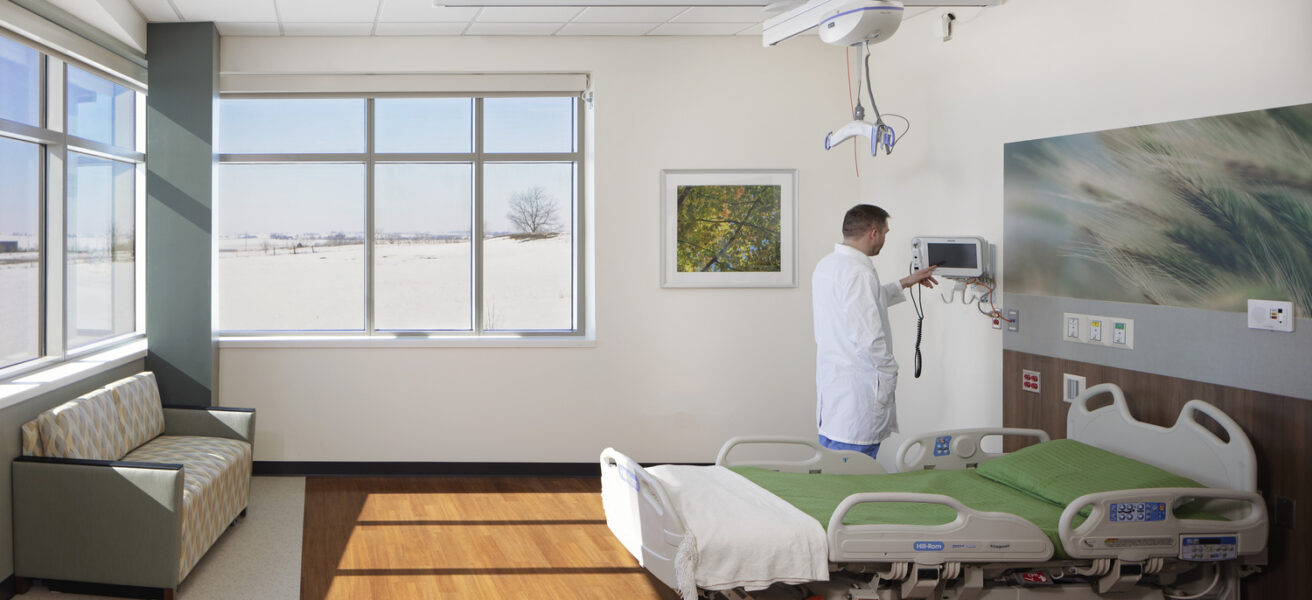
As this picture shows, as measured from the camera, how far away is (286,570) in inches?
167

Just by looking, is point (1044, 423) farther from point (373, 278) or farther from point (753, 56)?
point (373, 278)

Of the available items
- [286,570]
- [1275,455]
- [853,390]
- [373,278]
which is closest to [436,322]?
[373,278]

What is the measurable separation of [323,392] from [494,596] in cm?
252

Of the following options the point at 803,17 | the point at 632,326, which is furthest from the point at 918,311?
the point at 803,17

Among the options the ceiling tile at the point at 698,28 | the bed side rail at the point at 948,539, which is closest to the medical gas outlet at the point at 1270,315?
the bed side rail at the point at 948,539

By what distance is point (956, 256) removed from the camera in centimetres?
452

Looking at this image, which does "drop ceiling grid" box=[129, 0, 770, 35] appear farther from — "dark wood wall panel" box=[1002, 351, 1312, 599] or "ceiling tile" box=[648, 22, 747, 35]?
"dark wood wall panel" box=[1002, 351, 1312, 599]

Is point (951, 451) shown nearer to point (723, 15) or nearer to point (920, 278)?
point (920, 278)

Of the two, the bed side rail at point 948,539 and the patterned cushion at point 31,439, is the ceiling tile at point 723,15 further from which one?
the patterned cushion at point 31,439

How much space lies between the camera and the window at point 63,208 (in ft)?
14.0

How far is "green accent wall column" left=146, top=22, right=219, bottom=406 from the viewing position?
553 cm

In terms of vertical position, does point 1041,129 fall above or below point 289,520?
above

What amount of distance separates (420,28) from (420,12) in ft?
1.29

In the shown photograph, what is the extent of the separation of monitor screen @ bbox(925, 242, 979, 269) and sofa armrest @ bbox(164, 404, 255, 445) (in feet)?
11.6
